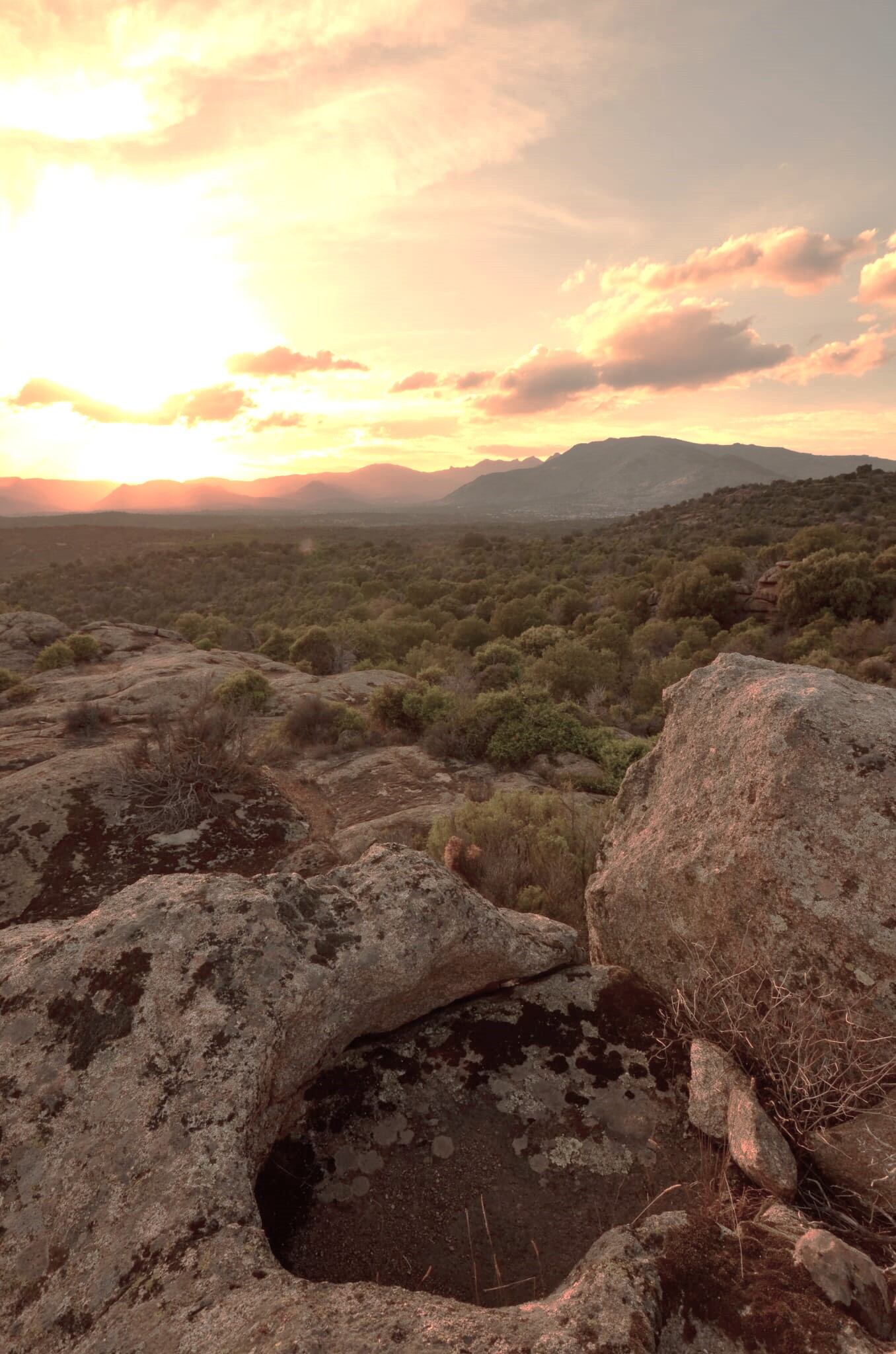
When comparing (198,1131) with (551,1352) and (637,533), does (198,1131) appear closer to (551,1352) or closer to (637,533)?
(551,1352)

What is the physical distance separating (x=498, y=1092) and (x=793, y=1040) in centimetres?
139

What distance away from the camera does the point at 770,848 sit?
3.35 m

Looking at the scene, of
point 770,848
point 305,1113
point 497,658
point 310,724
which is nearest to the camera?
point 305,1113

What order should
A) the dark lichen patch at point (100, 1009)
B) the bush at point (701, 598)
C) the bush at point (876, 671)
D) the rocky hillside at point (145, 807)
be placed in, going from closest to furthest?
the dark lichen patch at point (100, 1009) → the rocky hillside at point (145, 807) → the bush at point (876, 671) → the bush at point (701, 598)

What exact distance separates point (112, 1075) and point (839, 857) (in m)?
3.41

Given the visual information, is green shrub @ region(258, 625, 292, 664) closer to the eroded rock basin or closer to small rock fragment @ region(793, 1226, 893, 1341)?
the eroded rock basin

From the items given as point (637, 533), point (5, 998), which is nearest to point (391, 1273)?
point (5, 998)

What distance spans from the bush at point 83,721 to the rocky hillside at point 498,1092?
8.11 metres

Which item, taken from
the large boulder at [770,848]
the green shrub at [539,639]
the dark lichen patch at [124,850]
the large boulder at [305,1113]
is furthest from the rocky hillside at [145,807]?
the green shrub at [539,639]

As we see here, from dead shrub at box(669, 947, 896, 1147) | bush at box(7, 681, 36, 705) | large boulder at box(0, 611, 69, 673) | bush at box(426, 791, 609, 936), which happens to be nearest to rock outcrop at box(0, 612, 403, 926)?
bush at box(7, 681, 36, 705)

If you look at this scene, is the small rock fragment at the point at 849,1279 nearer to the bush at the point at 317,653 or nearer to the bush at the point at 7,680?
the bush at the point at 7,680

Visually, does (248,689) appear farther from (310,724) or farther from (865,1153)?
(865,1153)

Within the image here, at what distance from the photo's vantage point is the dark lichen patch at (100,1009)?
2.79m

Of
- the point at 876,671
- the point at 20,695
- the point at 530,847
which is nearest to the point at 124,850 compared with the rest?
the point at 530,847
